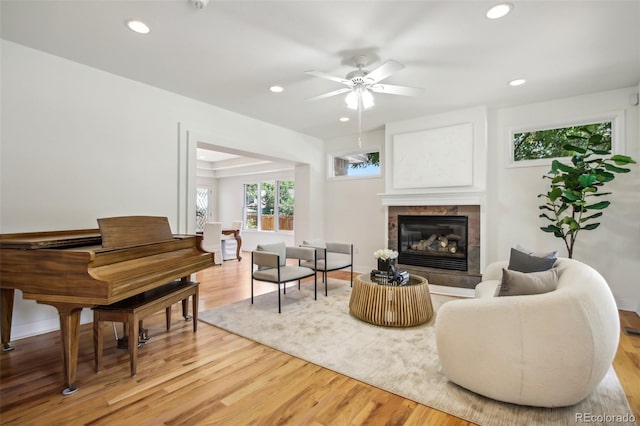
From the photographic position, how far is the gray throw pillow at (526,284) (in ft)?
6.58

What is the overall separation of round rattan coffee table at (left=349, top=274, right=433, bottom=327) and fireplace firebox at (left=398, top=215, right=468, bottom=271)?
5.40 feet

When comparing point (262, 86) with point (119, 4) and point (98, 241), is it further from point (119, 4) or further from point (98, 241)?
point (98, 241)

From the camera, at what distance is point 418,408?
74.5 inches

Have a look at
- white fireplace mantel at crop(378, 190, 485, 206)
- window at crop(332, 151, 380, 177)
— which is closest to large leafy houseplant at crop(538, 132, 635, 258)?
white fireplace mantel at crop(378, 190, 485, 206)

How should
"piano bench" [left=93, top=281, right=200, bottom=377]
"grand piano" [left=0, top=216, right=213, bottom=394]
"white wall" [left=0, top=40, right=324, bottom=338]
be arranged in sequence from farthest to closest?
"white wall" [left=0, top=40, right=324, bottom=338], "piano bench" [left=93, top=281, right=200, bottom=377], "grand piano" [left=0, top=216, right=213, bottom=394]

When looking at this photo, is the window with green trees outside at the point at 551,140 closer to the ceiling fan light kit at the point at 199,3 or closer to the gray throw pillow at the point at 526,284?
the gray throw pillow at the point at 526,284

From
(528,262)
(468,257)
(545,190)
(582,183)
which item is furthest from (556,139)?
(528,262)

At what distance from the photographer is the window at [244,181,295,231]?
8797mm

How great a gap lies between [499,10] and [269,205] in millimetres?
7561

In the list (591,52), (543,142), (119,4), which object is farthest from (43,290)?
(543,142)

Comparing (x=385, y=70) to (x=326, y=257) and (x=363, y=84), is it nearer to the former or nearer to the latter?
(x=363, y=84)

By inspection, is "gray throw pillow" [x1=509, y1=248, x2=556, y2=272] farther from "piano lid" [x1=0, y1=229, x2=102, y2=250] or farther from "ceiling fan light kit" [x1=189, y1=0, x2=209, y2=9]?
"piano lid" [x1=0, y1=229, x2=102, y2=250]

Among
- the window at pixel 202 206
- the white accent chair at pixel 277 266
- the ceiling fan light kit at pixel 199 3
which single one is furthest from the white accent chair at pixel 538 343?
the window at pixel 202 206

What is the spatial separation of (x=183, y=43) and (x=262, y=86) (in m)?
1.10
